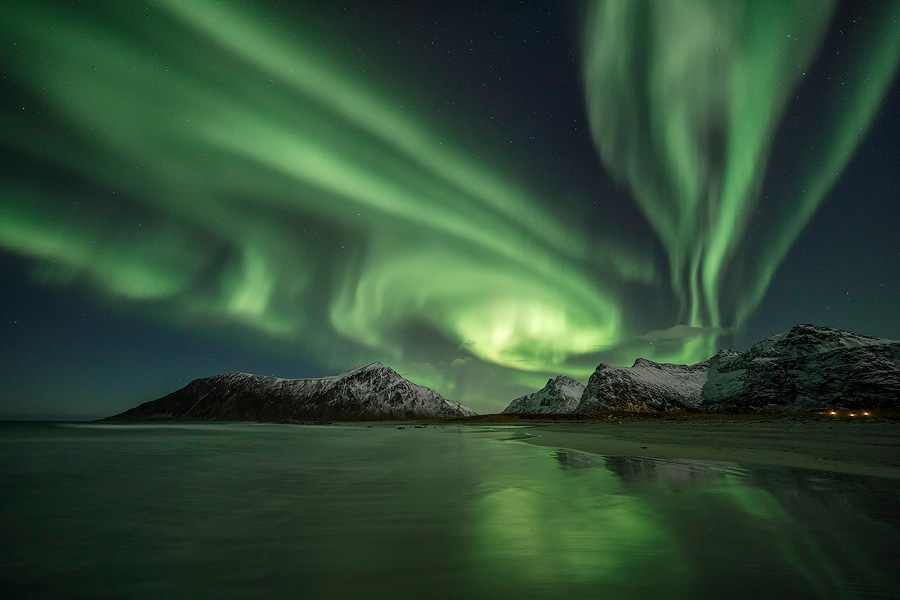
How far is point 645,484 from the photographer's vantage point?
1154cm

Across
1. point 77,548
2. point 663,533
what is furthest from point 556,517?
point 77,548

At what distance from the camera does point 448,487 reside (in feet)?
37.9

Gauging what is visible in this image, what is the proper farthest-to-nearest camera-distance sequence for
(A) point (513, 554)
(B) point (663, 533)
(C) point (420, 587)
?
(B) point (663, 533), (A) point (513, 554), (C) point (420, 587)

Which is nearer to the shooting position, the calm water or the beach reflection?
the calm water

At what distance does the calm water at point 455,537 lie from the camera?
4.61 metres

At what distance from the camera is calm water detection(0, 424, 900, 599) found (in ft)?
15.1

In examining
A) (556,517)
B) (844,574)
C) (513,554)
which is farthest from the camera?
(556,517)

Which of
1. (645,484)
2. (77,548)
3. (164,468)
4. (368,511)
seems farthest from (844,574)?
(164,468)

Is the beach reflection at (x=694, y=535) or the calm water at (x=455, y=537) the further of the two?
the beach reflection at (x=694, y=535)

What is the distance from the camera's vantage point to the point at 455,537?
664 centimetres

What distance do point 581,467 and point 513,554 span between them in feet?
37.0

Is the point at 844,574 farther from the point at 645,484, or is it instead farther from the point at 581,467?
the point at 581,467

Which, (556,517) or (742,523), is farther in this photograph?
A: (556,517)

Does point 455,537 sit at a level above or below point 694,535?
below
